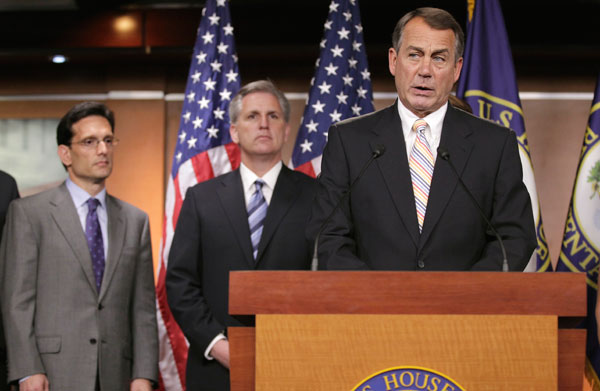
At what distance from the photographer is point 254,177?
10.7 ft

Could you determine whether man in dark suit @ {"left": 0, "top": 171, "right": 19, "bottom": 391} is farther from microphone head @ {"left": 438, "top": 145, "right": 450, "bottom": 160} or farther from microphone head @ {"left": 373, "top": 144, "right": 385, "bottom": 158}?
microphone head @ {"left": 438, "top": 145, "right": 450, "bottom": 160}

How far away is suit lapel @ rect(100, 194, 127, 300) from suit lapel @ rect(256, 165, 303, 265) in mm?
616

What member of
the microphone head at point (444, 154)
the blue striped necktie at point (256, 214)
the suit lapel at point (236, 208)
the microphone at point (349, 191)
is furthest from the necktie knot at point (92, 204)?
the microphone head at point (444, 154)

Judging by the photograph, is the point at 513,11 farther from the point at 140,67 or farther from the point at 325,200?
the point at 325,200

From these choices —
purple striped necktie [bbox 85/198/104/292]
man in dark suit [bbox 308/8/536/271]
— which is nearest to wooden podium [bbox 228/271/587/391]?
man in dark suit [bbox 308/8/536/271]

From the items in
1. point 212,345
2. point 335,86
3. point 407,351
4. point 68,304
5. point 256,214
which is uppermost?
point 335,86

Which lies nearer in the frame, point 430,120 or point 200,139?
point 430,120

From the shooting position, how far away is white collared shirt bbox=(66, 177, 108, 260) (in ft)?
10.7

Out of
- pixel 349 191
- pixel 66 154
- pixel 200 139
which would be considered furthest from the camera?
pixel 200 139

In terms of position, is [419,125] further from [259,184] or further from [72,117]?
[72,117]

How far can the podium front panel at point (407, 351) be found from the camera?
1.56 metres

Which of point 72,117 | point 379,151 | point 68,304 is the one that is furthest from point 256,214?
point 379,151

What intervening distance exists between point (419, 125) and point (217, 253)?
1.20 meters

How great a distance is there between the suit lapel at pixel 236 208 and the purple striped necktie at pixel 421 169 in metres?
1.10
